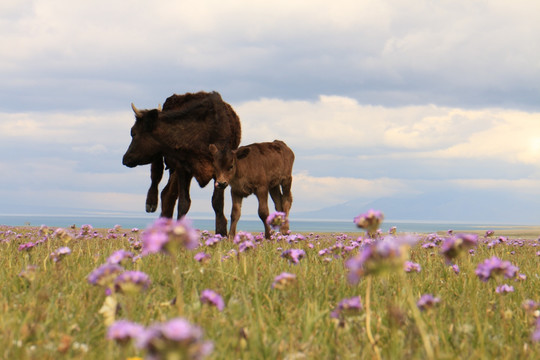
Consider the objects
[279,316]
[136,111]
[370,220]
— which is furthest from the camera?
[136,111]

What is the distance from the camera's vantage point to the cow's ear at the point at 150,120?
1355cm

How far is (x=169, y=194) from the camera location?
14.4 metres

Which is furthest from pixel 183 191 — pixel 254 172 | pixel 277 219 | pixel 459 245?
pixel 459 245

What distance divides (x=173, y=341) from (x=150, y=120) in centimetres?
1278

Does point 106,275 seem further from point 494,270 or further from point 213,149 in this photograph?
point 213,149

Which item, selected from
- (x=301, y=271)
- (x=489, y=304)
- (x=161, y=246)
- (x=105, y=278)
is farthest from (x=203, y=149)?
(x=161, y=246)

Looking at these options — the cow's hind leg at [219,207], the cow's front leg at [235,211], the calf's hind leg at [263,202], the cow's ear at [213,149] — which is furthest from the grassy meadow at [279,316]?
the cow's hind leg at [219,207]

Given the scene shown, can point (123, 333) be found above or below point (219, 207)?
below

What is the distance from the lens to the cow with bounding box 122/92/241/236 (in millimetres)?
13250

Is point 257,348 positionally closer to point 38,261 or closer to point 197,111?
point 38,261

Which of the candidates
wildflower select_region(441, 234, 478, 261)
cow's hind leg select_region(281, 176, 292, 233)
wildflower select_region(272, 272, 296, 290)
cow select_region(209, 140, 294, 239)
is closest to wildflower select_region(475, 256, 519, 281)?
wildflower select_region(441, 234, 478, 261)

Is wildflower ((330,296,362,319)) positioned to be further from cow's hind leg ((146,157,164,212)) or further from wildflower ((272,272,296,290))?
cow's hind leg ((146,157,164,212))

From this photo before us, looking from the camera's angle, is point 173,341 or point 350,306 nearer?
point 173,341

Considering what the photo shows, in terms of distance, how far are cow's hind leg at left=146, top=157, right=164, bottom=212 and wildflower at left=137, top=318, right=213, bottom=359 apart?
44.0ft
